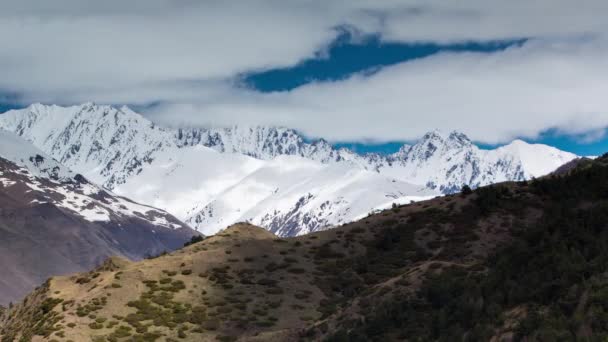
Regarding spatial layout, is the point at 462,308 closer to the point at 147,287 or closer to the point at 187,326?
the point at 187,326

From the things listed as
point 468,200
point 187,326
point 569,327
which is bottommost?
point 569,327

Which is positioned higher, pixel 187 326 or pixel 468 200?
pixel 468 200

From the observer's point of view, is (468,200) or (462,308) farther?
(468,200)

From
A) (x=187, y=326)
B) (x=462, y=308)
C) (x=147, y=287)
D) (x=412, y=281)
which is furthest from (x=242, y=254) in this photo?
(x=462, y=308)

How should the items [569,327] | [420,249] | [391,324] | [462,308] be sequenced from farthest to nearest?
[420,249] → [391,324] → [462,308] → [569,327]

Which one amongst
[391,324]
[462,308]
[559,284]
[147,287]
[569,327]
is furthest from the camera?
[147,287]

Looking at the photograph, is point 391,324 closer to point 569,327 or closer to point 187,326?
point 569,327

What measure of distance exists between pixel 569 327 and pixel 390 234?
62.9 metres

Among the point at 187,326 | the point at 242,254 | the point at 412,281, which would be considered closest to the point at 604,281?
the point at 412,281

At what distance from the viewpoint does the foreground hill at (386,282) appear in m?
41.5

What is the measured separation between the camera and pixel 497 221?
9594 centimetres

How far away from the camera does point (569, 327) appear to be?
35.8m

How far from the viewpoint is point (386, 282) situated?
6244cm

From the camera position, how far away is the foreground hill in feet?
136
